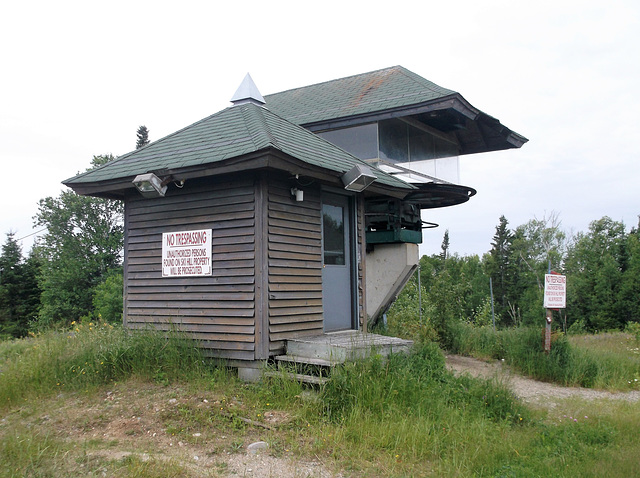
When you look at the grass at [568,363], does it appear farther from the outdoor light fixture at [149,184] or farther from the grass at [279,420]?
the outdoor light fixture at [149,184]

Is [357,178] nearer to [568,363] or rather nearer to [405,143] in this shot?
[405,143]

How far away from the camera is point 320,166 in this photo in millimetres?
7586

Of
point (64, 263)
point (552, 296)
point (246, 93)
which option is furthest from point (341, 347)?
point (64, 263)

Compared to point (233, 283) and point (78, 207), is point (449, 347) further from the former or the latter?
point (78, 207)

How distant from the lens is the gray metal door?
8.66 metres

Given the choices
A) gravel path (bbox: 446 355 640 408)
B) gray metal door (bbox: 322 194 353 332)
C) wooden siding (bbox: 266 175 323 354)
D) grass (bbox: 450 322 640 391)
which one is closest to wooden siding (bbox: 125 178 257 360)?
wooden siding (bbox: 266 175 323 354)

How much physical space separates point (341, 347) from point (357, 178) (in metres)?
2.48

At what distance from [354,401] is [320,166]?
3326 mm

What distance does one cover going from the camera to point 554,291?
31.4ft

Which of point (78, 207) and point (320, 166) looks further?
point (78, 207)

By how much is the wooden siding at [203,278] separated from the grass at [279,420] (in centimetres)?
47

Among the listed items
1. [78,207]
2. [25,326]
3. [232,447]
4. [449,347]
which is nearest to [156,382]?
[232,447]

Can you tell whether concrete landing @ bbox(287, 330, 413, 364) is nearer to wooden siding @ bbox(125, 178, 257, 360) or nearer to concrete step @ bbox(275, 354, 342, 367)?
concrete step @ bbox(275, 354, 342, 367)

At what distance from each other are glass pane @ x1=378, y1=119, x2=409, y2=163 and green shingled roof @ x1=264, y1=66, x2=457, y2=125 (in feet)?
1.63
